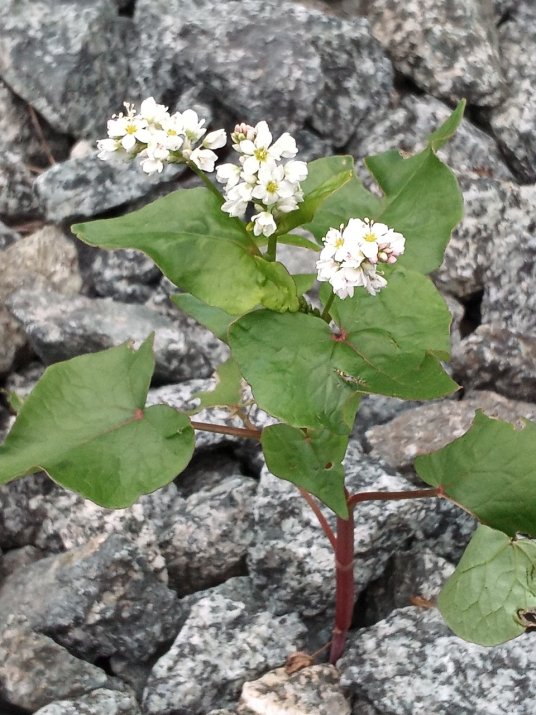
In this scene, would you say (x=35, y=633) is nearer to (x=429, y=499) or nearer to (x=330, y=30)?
(x=429, y=499)

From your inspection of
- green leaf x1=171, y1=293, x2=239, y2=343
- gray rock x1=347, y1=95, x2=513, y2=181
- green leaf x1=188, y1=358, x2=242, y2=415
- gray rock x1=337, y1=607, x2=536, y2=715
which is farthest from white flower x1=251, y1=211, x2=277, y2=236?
gray rock x1=347, y1=95, x2=513, y2=181

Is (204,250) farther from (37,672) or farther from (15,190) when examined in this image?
(15,190)

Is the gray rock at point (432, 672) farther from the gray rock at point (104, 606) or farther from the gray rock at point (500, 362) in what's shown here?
the gray rock at point (500, 362)

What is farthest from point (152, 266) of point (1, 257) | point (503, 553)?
point (503, 553)

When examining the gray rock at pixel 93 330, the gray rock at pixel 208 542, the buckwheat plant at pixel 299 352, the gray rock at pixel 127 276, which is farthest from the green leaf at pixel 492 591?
the gray rock at pixel 127 276

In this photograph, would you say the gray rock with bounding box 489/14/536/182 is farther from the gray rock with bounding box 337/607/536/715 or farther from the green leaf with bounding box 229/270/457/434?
the gray rock with bounding box 337/607/536/715

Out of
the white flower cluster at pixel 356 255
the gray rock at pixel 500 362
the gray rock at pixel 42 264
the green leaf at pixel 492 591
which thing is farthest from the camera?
the gray rock at pixel 42 264
